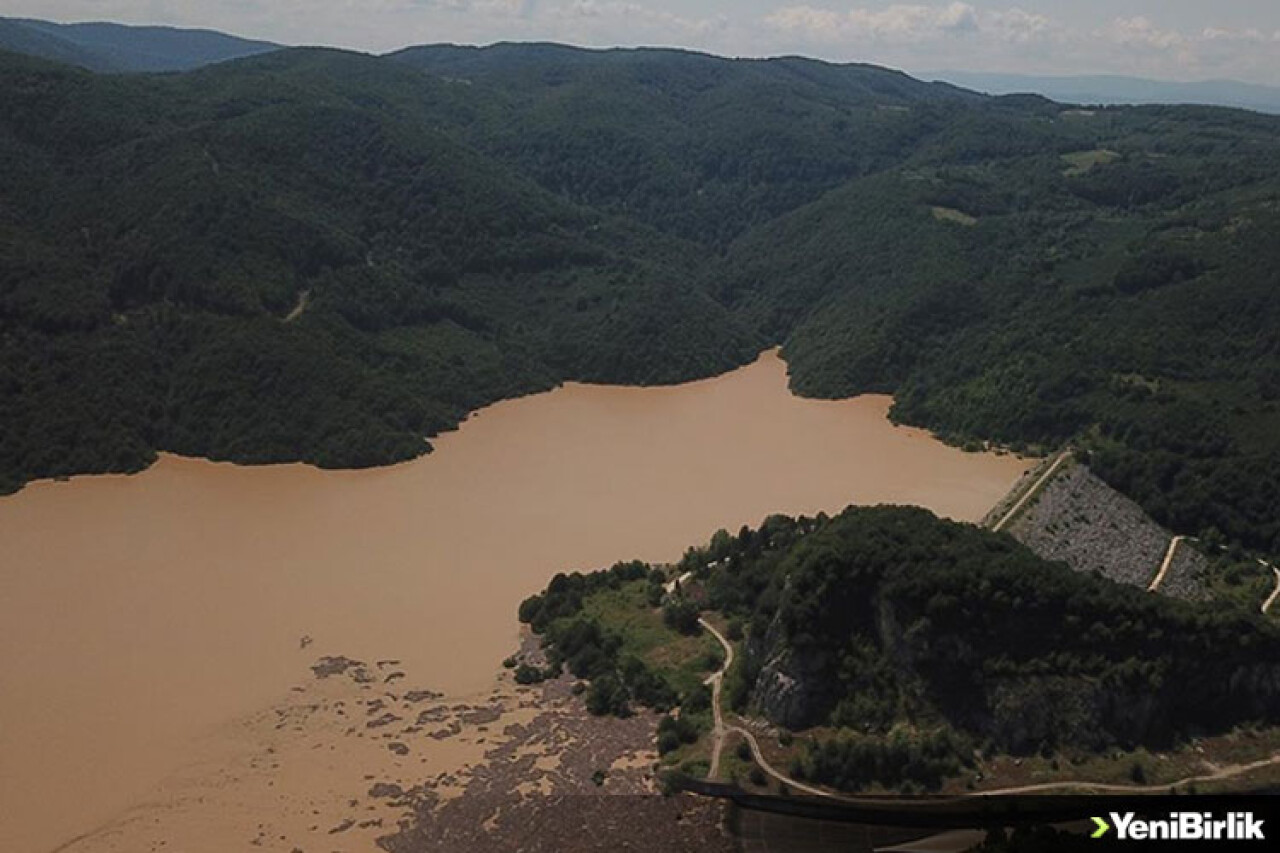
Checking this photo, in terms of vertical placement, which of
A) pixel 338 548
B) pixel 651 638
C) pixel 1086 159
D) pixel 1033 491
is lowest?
pixel 338 548

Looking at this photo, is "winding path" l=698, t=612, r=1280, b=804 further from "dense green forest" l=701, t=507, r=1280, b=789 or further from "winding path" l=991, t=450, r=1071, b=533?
"winding path" l=991, t=450, r=1071, b=533

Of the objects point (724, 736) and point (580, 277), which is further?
point (580, 277)

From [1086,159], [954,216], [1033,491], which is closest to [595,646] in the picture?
[1033,491]

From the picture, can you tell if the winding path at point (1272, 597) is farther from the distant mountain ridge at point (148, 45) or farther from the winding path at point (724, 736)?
the distant mountain ridge at point (148, 45)

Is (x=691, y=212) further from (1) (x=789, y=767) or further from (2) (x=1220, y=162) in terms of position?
(1) (x=789, y=767)

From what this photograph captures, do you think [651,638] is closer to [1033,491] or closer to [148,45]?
[1033,491]

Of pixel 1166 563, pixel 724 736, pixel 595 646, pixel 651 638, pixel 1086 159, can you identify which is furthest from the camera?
pixel 1086 159
